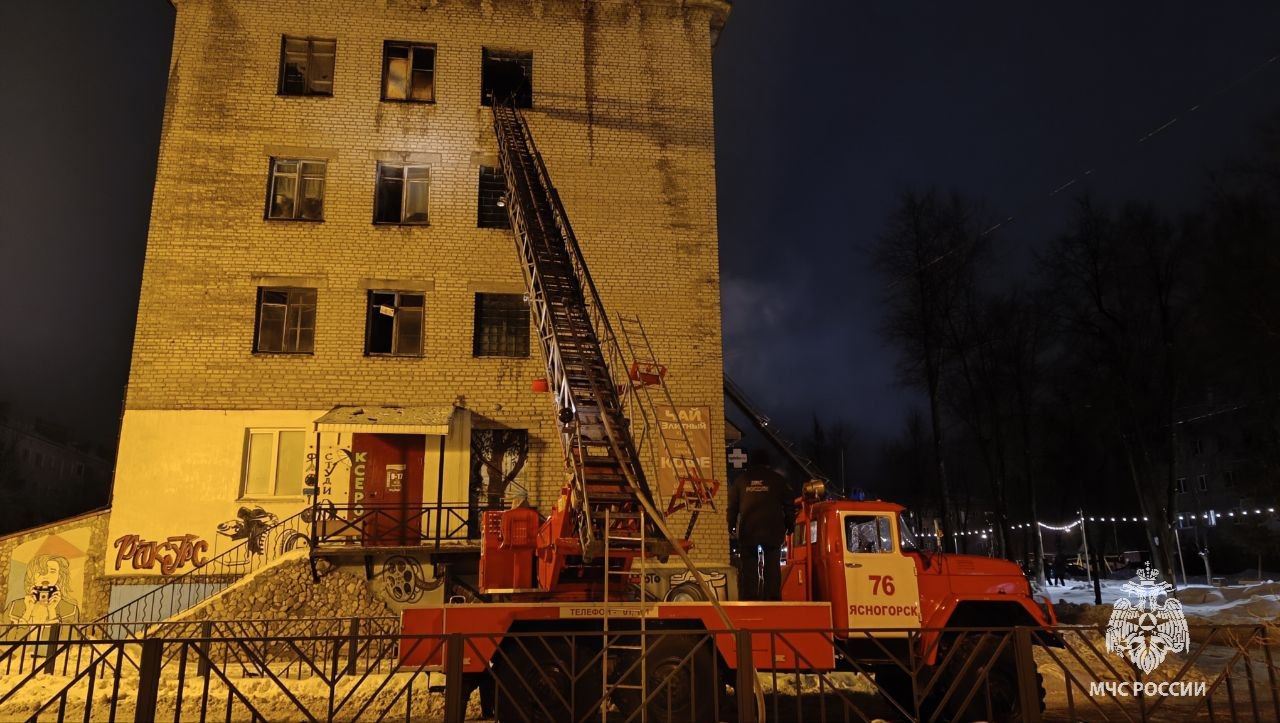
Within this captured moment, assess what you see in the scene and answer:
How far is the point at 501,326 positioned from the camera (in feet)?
60.6

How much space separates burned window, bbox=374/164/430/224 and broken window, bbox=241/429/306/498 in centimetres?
527

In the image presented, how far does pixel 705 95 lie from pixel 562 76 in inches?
137

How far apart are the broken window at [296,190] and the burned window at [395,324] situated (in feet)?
8.03

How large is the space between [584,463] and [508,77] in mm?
13532

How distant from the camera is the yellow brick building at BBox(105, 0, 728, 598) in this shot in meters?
17.2

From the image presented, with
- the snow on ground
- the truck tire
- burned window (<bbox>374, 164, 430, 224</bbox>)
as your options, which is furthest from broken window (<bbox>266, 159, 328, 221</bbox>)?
the snow on ground

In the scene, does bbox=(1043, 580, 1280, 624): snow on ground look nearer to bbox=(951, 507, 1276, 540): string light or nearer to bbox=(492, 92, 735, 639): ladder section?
bbox=(951, 507, 1276, 540): string light

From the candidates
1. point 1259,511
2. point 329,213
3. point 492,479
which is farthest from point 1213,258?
point 329,213

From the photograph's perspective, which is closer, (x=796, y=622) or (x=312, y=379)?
(x=796, y=622)

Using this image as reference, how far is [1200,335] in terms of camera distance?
24.2 m

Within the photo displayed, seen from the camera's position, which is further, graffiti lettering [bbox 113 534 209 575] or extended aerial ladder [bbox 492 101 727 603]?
graffiti lettering [bbox 113 534 209 575]

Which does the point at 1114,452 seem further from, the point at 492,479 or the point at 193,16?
the point at 193,16

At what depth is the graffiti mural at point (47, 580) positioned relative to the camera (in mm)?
16344

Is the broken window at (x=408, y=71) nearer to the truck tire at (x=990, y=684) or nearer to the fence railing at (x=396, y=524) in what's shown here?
the fence railing at (x=396, y=524)
